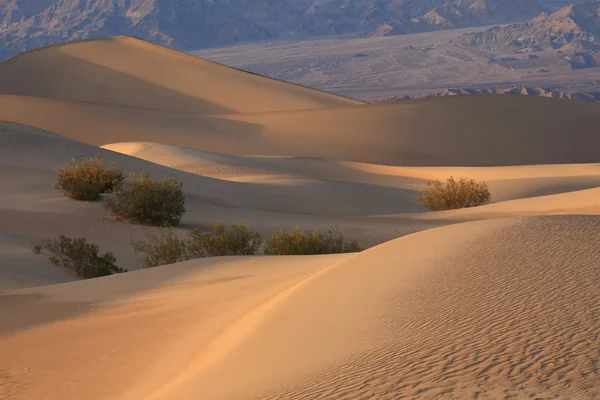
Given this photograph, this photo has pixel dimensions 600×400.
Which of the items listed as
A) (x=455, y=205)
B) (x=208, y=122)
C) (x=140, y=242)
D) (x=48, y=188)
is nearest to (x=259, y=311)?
(x=140, y=242)

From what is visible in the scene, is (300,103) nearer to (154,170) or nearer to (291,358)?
(154,170)

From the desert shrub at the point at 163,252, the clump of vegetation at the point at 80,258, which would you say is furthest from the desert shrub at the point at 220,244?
the clump of vegetation at the point at 80,258

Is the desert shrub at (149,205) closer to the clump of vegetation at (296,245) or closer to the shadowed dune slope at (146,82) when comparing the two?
the clump of vegetation at (296,245)

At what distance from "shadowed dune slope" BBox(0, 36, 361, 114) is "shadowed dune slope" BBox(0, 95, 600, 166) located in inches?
720

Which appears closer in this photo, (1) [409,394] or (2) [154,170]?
(1) [409,394]

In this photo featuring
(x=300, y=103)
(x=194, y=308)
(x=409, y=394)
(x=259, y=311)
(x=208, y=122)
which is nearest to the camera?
(x=409, y=394)

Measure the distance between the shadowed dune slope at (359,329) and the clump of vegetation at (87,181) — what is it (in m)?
7.76

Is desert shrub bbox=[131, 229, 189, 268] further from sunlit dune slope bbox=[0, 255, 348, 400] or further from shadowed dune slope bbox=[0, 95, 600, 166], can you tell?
shadowed dune slope bbox=[0, 95, 600, 166]

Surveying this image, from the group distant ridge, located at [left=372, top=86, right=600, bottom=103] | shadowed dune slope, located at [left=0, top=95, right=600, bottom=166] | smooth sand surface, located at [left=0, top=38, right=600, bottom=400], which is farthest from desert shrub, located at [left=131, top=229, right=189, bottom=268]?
distant ridge, located at [left=372, top=86, right=600, bottom=103]

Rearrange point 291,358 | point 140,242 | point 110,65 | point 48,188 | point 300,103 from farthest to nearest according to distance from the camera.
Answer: point 110,65 < point 300,103 < point 48,188 < point 140,242 < point 291,358

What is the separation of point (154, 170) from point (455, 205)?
29.2 feet

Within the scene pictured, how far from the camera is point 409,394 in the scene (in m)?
4.68

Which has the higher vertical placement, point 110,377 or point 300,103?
point 300,103

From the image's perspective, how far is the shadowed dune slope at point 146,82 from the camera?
80.1 m
